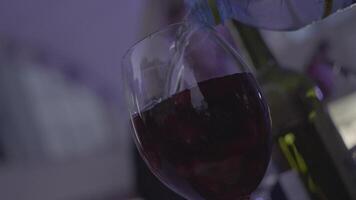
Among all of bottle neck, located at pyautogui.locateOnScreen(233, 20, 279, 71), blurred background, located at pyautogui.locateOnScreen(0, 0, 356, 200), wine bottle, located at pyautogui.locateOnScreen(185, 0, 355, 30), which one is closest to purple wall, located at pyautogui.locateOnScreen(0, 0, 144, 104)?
blurred background, located at pyautogui.locateOnScreen(0, 0, 356, 200)

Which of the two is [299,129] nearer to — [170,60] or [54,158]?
[170,60]

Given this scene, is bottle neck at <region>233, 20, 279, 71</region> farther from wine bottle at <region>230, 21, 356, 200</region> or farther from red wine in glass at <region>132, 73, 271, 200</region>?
red wine in glass at <region>132, 73, 271, 200</region>

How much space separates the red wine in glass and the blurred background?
163cm

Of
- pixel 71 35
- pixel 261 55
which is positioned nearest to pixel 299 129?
pixel 261 55

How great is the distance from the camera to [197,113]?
14.3 inches

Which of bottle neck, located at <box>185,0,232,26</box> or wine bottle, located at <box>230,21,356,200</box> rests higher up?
bottle neck, located at <box>185,0,232,26</box>

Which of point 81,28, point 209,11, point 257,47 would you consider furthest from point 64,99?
point 209,11

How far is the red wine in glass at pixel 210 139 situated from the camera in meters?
0.36

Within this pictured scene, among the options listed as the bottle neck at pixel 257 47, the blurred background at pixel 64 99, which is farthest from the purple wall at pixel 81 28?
the bottle neck at pixel 257 47

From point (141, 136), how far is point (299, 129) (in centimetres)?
21

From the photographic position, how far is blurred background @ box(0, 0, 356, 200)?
7.72 ft

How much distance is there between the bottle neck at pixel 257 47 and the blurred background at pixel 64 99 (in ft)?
4.60

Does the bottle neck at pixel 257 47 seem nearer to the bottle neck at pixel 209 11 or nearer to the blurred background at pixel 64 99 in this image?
the bottle neck at pixel 209 11

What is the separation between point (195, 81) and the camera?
0.38 m
